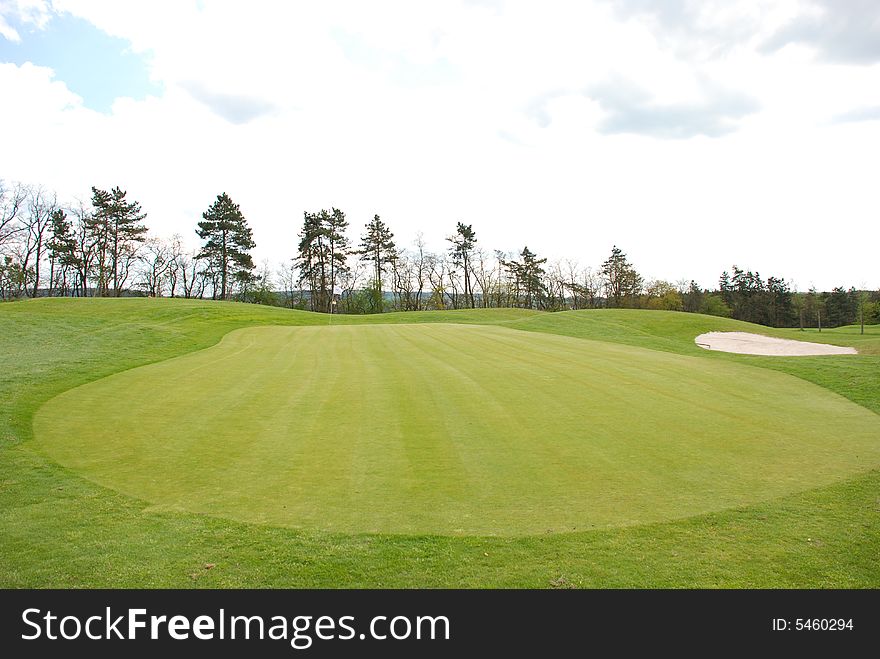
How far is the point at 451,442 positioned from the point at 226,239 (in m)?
57.5

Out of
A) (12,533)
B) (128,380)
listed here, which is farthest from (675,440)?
(128,380)

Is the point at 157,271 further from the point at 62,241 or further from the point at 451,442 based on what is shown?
the point at 451,442

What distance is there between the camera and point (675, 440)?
7.62 metres

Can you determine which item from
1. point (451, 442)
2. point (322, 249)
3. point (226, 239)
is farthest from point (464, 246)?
point (451, 442)

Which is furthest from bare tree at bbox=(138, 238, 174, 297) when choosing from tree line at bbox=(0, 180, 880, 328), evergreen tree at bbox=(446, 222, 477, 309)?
evergreen tree at bbox=(446, 222, 477, 309)

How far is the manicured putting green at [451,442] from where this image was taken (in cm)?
530

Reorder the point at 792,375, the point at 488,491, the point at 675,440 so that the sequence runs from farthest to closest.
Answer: the point at 792,375, the point at 675,440, the point at 488,491

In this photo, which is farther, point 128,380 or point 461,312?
point 461,312

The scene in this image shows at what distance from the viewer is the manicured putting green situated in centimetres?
530

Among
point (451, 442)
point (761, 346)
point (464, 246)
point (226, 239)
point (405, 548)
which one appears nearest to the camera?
point (405, 548)

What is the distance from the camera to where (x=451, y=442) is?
7344mm
